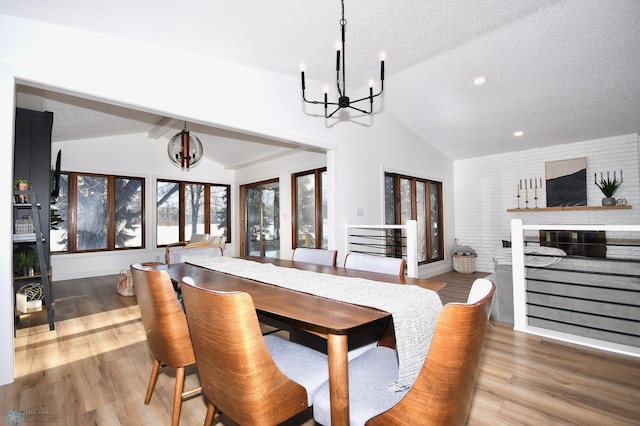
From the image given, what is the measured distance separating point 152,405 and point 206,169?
6.26 m

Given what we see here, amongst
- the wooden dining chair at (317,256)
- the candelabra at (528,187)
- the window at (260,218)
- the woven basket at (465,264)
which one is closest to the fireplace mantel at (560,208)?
the candelabra at (528,187)

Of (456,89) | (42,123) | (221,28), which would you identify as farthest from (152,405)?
(456,89)

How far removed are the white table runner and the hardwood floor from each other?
0.76m

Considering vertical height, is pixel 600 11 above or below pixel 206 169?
above

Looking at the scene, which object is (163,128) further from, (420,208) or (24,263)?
(420,208)

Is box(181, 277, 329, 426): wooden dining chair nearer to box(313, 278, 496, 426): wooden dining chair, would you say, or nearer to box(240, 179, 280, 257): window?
box(313, 278, 496, 426): wooden dining chair

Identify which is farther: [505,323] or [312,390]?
[505,323]

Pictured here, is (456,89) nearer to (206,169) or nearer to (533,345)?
(533,345)

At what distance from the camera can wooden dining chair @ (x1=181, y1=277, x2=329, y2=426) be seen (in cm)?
98

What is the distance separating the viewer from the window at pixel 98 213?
570 cm

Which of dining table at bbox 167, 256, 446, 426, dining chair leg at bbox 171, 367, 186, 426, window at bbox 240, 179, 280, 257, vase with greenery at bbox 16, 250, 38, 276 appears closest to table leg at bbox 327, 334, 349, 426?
dining table at bbox 167, 256, 446, 426

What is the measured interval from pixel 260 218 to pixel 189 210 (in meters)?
1.76

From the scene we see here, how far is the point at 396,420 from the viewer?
95 cm

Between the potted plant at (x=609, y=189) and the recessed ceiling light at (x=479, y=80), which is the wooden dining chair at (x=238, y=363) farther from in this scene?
the potted plant at (x=609, y=189)
